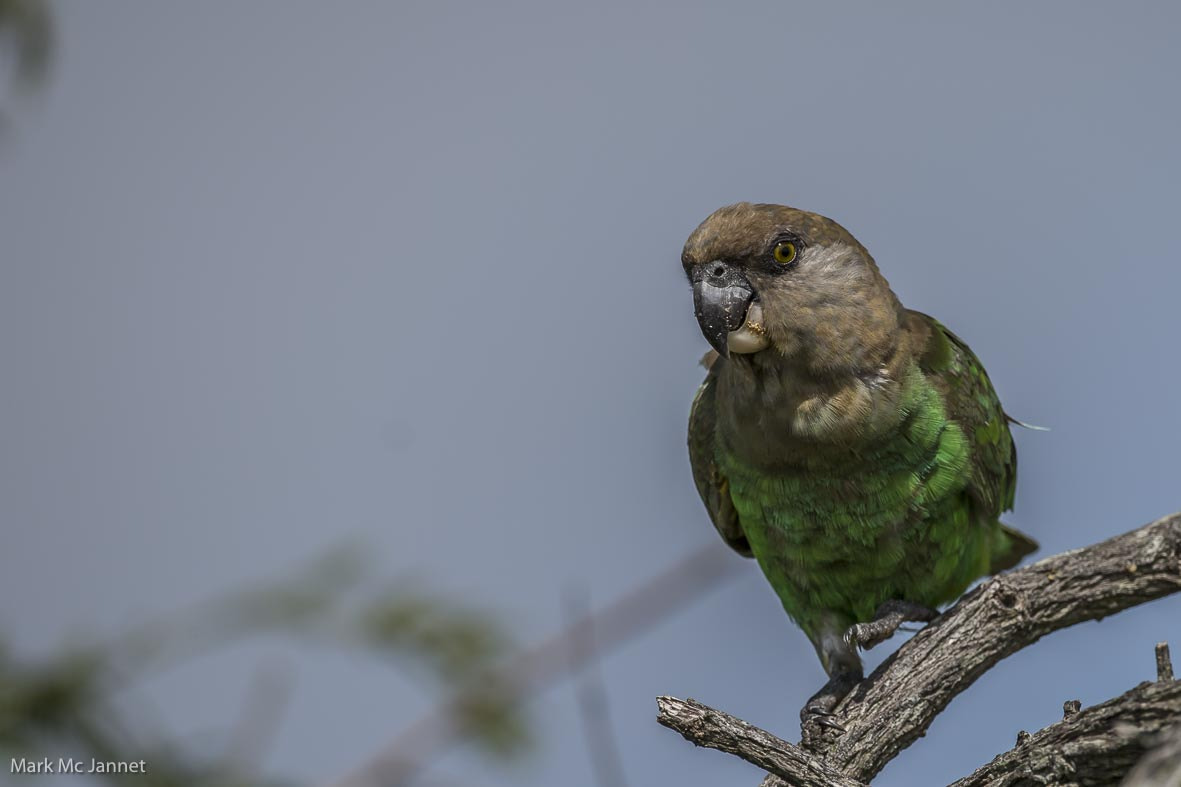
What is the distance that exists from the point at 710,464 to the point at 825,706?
130 cm

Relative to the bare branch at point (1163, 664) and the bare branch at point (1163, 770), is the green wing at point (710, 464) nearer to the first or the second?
the bare branch at point (1163, 664)

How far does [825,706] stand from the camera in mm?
5523

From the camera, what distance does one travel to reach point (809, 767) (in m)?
4.05

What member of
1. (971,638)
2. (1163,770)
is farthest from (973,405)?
(1163,770)

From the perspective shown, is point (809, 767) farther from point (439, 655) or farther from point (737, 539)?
point (439, 655)

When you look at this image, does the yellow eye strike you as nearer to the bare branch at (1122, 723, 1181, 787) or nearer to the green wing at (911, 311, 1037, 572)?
the green wing at (911, 311, 1037, 572)

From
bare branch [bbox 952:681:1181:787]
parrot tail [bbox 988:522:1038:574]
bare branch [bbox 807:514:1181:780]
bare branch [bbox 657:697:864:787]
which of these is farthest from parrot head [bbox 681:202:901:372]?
bare branch [bbox 952:681:1181:787]

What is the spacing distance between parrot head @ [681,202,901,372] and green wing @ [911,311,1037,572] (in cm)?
40

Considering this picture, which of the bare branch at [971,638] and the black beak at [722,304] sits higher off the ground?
the black beak at [722,304]

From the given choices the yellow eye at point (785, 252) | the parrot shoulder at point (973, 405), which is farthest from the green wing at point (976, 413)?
the yellow eye at point (785, 252)

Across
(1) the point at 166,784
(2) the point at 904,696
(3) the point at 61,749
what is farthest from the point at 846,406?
(3) the point at 61,749

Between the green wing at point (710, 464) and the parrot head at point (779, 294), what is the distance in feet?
2.70

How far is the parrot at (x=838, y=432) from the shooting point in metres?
5.19

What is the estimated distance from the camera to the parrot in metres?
5.19
